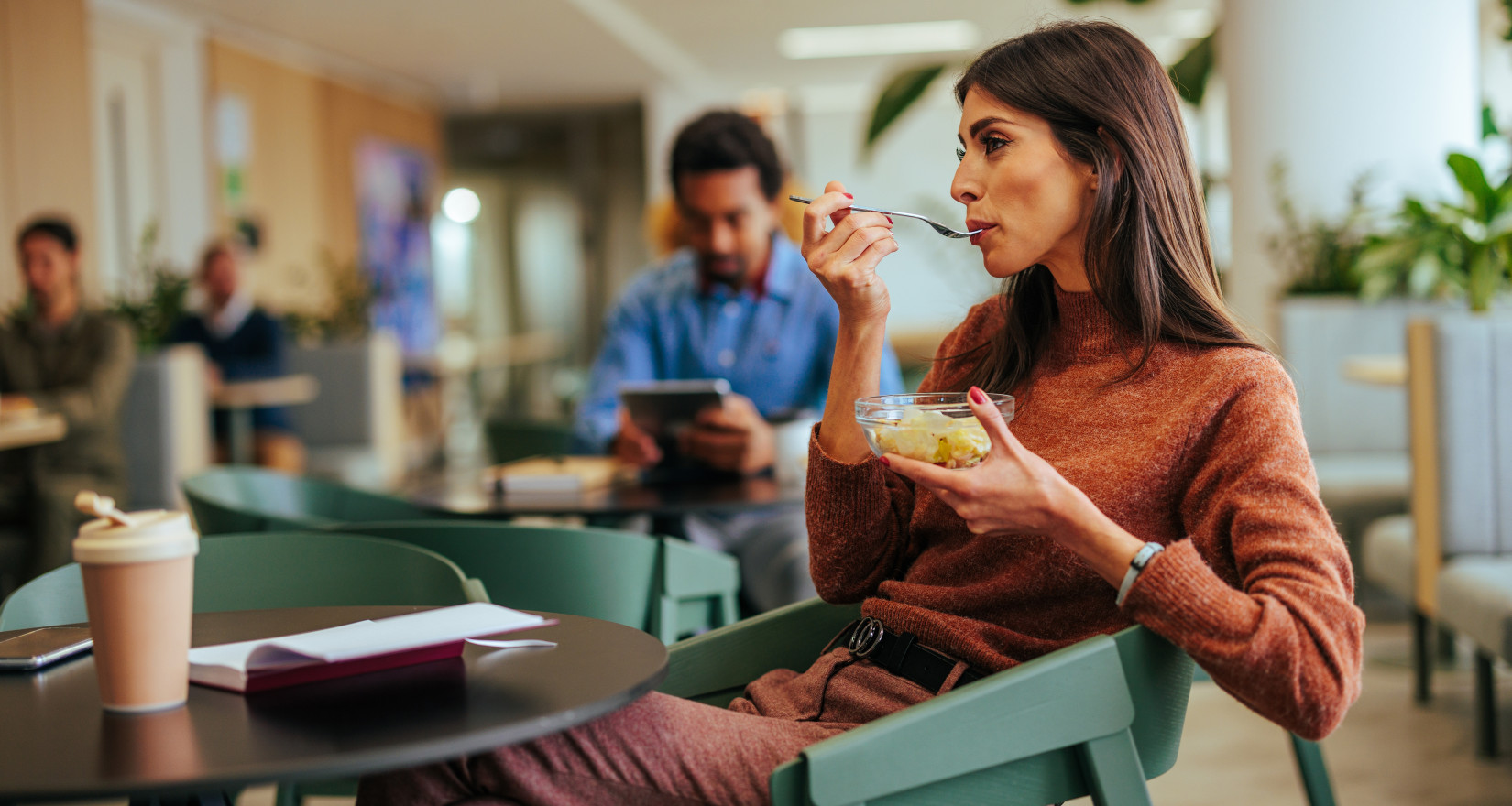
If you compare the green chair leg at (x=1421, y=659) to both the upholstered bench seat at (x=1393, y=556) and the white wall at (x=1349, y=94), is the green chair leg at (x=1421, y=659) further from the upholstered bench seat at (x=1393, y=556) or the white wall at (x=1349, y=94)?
the white wall at (x=1349, y=94)

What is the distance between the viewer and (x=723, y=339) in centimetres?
282

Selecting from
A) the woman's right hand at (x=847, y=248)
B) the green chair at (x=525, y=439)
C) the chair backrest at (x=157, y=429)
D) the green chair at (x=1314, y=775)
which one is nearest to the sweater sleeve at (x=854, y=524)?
the woman's right hand at (x=847, y=248)

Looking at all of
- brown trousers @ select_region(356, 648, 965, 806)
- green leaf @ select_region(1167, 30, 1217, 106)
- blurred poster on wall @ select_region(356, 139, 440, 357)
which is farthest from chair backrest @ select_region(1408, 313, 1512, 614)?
blurred poster on wall @ select_region(356, 139, 440, 357)

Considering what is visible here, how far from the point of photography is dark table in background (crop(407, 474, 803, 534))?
2121mm

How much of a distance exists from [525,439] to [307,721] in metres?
2.60

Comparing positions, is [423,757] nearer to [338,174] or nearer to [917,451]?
[917,451]

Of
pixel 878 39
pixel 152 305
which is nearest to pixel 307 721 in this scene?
pixel 152 305

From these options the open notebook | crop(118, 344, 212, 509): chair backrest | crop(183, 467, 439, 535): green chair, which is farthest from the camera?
crop(118, 344, 212, 509): chair backrest

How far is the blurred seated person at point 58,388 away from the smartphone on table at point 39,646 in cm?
289

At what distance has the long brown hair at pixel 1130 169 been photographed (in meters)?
1.28

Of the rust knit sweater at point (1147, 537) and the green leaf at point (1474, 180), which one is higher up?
the green leaf at point (1474, 180)

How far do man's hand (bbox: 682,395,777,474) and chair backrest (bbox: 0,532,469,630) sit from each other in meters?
0.93

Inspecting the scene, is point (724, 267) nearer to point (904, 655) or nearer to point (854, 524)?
point (854, 524)

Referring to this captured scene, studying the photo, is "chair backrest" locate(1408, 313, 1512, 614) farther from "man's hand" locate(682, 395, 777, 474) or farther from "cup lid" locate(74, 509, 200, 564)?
"cup lid" locate(74, 509, 200, 564)
